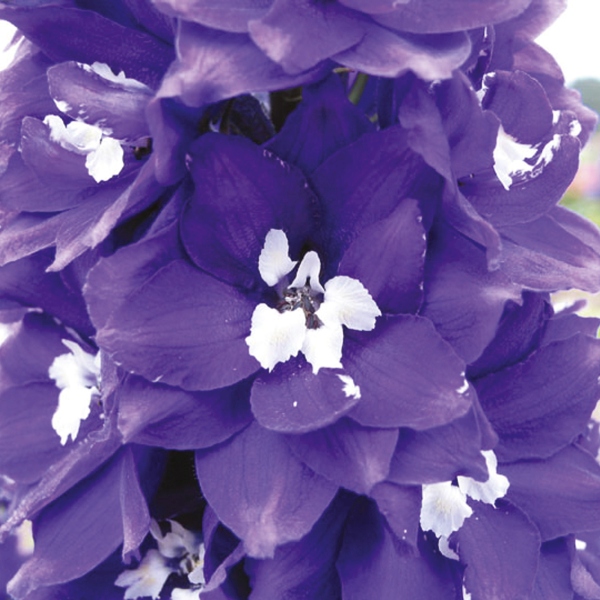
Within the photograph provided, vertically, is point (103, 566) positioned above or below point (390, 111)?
below

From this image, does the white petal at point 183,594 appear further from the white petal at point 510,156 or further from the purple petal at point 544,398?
the white petal at point 510,156

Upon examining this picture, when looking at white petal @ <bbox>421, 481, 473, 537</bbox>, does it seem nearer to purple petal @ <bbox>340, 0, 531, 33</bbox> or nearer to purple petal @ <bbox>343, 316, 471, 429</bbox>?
purple petal @ <bbox>343, 316, 471, 429</bbox>

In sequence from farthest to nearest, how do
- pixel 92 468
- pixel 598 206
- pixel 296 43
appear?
pixel 598 206 < pixel 92 468 < pixel 296 43

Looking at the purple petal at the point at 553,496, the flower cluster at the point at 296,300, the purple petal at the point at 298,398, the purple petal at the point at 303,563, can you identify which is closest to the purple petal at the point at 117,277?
the flower cluster at the point at 296,300

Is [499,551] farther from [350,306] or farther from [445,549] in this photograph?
[350,306]

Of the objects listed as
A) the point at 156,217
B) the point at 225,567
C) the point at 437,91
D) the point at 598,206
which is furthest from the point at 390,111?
the point at 598,206

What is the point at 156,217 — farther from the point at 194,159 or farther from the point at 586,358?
the point at 586,358
